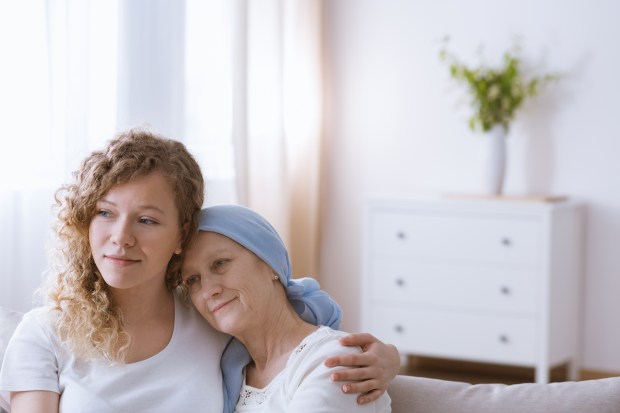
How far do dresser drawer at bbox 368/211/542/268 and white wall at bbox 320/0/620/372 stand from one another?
0.33 metres

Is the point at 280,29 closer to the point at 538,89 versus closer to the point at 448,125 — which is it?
the point at 448,125

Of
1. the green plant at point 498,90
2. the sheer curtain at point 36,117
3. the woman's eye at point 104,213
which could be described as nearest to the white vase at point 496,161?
the green plant at point 498,90

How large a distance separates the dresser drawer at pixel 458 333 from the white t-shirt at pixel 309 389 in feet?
8.59

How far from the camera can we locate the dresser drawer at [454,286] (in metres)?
4.16

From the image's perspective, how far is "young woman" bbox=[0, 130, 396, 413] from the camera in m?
1.62

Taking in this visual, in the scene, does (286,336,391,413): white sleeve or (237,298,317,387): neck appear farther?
(237,298,317,387): neck

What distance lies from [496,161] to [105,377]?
308cm

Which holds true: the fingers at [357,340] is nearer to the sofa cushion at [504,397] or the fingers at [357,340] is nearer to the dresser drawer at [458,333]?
the sofa cushion at [504,397]

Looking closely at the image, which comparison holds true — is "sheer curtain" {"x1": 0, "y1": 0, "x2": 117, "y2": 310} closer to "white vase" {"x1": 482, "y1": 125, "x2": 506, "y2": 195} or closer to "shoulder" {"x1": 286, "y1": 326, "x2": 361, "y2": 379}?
"shoulder" {"x1": 286, "y1": 326, "x2": 361, "y2": 379}

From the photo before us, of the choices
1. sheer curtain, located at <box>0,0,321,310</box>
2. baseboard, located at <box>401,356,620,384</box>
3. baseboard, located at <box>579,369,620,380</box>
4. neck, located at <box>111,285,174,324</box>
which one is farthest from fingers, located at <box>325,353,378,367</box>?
baseboard, located at <box>579,369,620,380</box>

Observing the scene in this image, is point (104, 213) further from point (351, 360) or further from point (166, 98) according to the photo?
point (166, 98)

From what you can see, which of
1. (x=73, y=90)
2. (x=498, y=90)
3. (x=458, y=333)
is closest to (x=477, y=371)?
(x=458, y=333)

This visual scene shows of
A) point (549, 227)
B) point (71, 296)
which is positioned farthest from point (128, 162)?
point (549, 227)

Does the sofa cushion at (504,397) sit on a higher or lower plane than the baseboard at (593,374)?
higher
